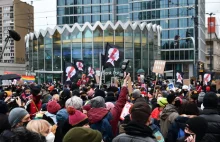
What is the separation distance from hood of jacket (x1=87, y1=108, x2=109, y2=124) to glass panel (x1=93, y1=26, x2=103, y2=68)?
44820mm

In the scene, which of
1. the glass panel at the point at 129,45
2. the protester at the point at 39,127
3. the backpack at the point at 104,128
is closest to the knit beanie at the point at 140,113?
the protester at the point at 39,127

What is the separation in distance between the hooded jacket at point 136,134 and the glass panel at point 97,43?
46.4 metres

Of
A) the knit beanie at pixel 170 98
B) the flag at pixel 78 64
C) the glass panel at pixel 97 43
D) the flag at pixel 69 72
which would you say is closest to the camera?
the knit beanie at pixel 170 98

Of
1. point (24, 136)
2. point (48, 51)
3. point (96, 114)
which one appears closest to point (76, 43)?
point (48, 51)

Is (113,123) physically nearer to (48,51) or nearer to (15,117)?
(15,117)

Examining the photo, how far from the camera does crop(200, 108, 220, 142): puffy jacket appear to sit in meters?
4.45

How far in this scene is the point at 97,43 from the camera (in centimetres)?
5006

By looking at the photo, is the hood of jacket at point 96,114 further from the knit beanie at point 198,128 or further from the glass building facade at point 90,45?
the glass building facade at point 90,45

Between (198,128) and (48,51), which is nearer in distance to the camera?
(198,128)

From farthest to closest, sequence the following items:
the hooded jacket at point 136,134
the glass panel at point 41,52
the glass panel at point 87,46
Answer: the glass panel at point 41,52 → the glass panel at point 87,46 → the hooded jacket at point 136,134

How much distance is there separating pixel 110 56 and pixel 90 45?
123ft

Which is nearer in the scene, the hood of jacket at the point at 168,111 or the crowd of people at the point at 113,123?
the crowd of people at the point at 113,123

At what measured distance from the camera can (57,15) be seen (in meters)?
80.2

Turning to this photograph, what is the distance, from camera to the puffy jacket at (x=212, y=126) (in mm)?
4452
